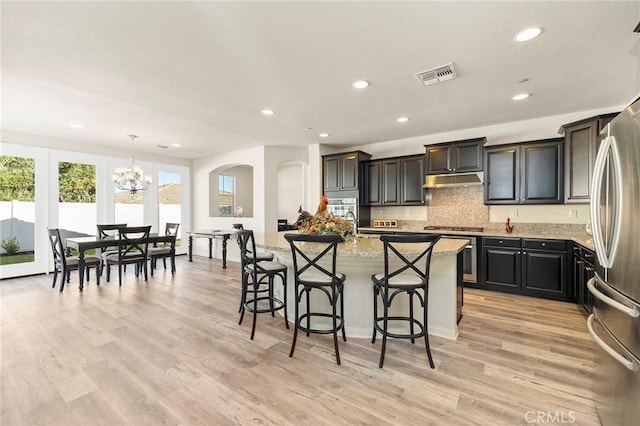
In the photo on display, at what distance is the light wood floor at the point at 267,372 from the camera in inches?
69.3

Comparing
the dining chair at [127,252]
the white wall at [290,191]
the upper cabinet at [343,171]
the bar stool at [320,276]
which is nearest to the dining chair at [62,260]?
the dining chair at [127,252]

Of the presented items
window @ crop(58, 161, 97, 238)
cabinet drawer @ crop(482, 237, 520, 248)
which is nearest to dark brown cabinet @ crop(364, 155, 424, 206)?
cabinet drawer @ crop(482, 237, 520, 248)

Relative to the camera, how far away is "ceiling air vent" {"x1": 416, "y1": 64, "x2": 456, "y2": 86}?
278cm

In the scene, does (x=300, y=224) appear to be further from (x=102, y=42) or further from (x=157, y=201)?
(x=157, y=201)

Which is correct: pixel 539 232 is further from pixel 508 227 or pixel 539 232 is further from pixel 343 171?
pixel 343 171

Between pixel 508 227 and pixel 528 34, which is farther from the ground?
pixel 528 34

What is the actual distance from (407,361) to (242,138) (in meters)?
4.93

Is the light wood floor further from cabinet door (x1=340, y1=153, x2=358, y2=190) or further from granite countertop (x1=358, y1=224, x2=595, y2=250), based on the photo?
cabinet door (x1=340, y1=153, x2=358, y2=190)

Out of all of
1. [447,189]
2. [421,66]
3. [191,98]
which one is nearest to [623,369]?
[421,66]

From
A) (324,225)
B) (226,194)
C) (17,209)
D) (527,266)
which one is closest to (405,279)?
(324,225)

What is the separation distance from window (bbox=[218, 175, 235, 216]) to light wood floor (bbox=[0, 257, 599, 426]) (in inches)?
202

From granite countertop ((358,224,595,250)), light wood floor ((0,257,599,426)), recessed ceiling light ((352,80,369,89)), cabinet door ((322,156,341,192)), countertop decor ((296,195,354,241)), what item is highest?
recessed ceiling light ((352,80,369,89))

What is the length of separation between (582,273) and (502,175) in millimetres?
1733

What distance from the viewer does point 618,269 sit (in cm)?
148
